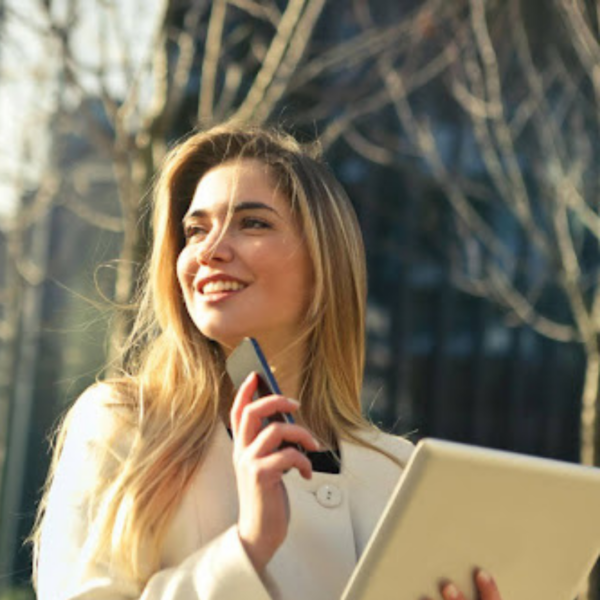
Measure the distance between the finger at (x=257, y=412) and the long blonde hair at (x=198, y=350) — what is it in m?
0.33

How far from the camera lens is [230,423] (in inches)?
101

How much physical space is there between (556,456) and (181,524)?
41.1 ft

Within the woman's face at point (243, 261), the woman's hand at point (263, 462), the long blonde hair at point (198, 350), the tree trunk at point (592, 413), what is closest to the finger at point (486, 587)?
the woman's hand at point (263, 462)

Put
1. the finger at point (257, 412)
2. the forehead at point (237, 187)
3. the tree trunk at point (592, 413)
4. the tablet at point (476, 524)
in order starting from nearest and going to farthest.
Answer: the tablet at point (476, 524)
the finger at point (257, 412)
the forehead at point (237, 187)
the tree trunk at point (592, 413)

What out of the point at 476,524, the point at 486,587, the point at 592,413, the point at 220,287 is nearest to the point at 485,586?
the point at 486,587

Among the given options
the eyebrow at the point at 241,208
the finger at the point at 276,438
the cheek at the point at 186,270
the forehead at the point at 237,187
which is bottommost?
the finger at the point at 276,438

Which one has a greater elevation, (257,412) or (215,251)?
(215,251)

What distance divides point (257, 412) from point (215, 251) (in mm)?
560

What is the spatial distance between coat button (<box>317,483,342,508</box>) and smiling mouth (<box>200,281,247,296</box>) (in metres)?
0.40

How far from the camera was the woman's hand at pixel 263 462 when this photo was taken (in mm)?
1997

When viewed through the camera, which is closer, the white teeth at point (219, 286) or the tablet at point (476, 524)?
the tablet at point (476, 524)

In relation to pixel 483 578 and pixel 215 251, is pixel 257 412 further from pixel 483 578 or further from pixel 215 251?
pixel 215 251

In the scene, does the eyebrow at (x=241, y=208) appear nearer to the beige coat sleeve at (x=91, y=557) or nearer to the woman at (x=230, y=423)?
the woman at (x=230, y=423)

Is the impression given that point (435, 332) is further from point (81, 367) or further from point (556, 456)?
point (81, 367)
